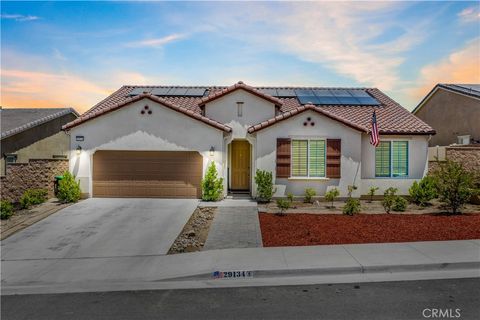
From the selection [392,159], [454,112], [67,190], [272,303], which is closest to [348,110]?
[392,159]

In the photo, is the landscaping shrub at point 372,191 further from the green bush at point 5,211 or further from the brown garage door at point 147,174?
the green bush at point 5,211

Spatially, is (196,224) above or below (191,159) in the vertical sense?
below

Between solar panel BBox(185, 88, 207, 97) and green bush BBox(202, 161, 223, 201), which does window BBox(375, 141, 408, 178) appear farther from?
solar panel BBox(185, 88, 207, 97)

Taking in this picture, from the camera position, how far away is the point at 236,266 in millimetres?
7234

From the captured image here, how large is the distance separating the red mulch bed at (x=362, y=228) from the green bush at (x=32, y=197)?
914 centimetres

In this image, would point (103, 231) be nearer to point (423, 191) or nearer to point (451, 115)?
point (423, 191)

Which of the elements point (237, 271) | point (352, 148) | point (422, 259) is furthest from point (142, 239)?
point (352, 148)

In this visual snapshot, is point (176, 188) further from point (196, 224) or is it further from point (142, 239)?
point (142, 239)

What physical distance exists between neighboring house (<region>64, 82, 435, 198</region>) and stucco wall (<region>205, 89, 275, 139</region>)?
0.05 metres

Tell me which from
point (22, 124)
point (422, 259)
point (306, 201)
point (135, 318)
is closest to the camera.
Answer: point (135, 318)

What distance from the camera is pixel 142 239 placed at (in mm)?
9742

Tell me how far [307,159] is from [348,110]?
4.34 metres

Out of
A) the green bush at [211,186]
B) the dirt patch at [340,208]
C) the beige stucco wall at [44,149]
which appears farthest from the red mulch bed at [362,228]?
the beige stucco wall at [44,149]

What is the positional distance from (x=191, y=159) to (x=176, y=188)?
1.42 meters
